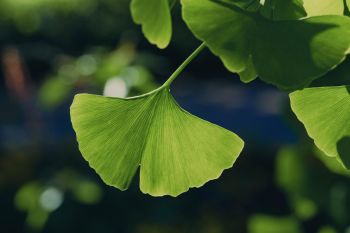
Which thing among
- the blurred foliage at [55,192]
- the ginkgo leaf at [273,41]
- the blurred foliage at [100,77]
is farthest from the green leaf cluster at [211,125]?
the blurred foliage at [55,192]

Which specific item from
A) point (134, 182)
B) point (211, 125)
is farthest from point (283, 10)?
point (134, 182)

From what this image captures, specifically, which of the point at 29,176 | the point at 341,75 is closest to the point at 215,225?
the point at 29,176

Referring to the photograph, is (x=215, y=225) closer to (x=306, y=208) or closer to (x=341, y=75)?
(x=306, y=208)

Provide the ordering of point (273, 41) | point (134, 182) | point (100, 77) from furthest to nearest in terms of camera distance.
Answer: point (134, 182)
point (100, 77)
point (273, 41)

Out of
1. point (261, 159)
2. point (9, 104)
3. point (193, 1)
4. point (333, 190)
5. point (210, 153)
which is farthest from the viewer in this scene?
point (9, 104)

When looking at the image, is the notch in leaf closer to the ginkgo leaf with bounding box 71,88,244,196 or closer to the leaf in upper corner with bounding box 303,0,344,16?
the ginkgo leaf with bounding box 71,88,244,196

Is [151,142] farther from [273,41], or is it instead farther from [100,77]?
[100,77]

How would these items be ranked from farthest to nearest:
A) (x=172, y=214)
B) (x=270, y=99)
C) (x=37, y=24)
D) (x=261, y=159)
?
1. (x=37, y=24)
2. (x=270, y=99)
3. (x=261, y=159)
4. (x=172, y=214)
